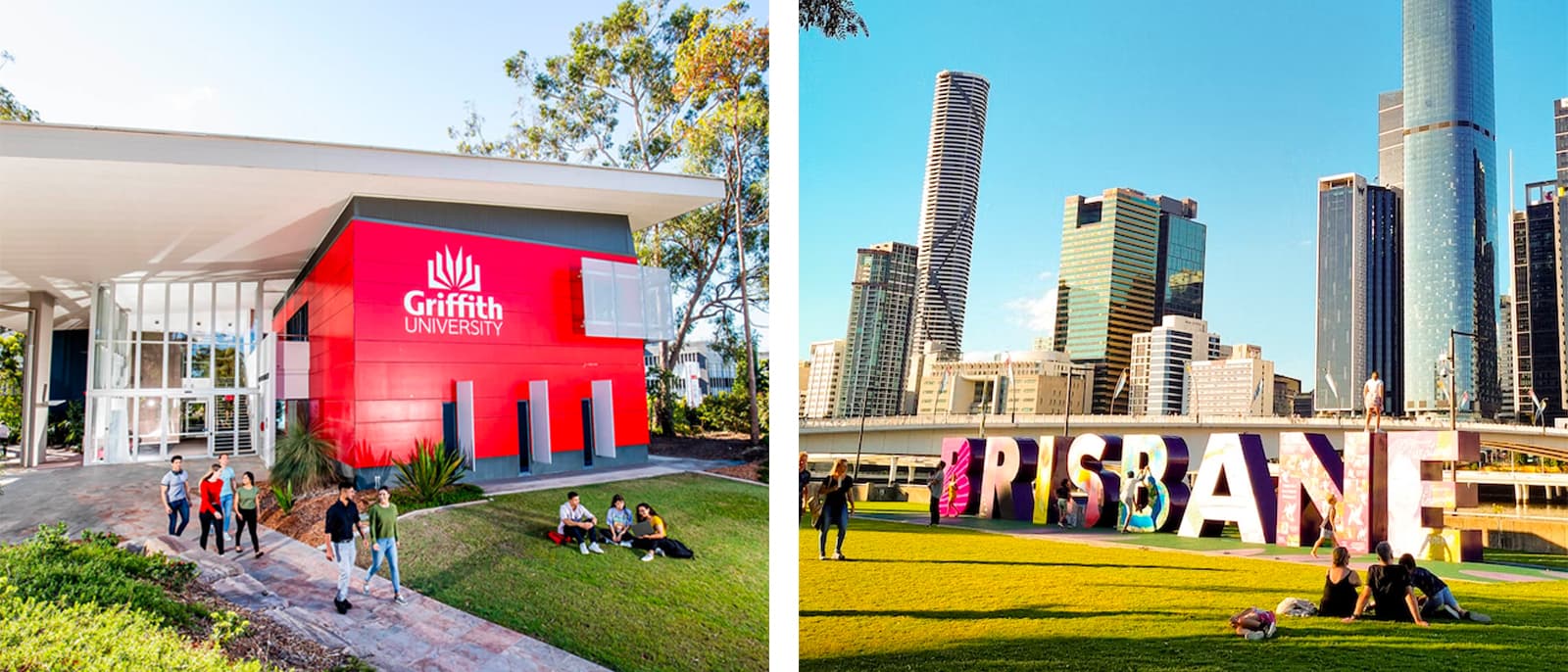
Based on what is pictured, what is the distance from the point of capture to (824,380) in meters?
9.62

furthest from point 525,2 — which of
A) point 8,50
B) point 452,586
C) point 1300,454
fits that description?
point 1300,454

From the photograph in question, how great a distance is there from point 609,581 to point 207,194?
3574 mm

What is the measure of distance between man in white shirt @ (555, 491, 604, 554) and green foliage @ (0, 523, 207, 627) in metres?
2.20

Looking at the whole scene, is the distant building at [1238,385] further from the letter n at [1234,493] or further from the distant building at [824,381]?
the distant building at [824,381]

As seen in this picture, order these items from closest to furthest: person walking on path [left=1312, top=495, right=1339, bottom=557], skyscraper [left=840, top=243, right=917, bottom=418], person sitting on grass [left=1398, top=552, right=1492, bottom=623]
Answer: person sitting on grass [left=1398, top=552, right=1492, bottom=623], person walking on path [left=1312, top=495, right=1339, bottom=557], skyscraper [left=840, top=243, right=917, bottom=418]

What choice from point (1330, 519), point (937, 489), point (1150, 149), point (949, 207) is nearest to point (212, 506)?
point (937, 489)

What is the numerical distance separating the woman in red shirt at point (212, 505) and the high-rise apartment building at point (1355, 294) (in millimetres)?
8123

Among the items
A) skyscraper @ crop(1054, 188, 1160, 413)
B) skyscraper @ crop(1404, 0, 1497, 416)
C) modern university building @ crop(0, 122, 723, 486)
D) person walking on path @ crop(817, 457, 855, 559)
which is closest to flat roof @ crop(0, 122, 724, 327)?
modern university building @ crop(0, 122, 723, 486)

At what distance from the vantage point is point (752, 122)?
1012cm

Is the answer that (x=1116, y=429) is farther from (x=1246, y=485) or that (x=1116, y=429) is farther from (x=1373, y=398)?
(x=1373, y=398)

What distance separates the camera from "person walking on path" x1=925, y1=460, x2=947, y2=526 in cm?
842

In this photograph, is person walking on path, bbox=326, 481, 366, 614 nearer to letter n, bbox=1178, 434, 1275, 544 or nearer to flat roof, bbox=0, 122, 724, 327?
flat roof, bbox=0, 122, 724, 327

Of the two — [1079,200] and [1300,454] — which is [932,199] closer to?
[1079,200]

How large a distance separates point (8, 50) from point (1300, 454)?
969 cm
